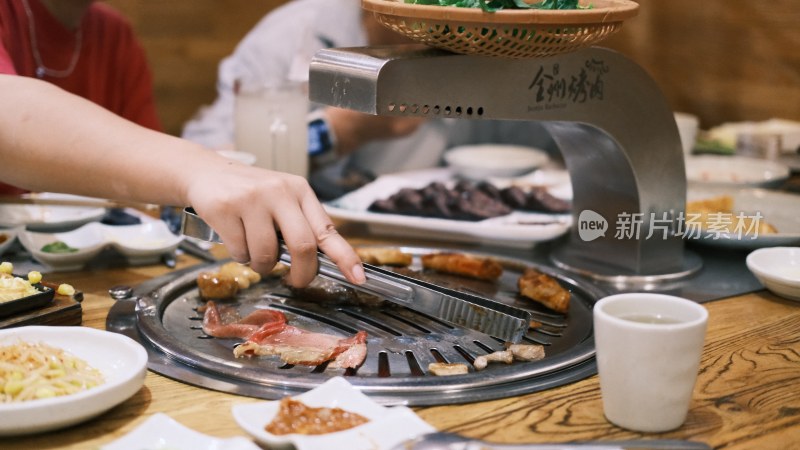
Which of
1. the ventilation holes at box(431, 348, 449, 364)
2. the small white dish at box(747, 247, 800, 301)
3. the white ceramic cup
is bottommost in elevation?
the ventilation holes at box(431, 348, 449, 364)

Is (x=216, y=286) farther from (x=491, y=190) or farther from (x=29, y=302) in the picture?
(x=491, y=190)

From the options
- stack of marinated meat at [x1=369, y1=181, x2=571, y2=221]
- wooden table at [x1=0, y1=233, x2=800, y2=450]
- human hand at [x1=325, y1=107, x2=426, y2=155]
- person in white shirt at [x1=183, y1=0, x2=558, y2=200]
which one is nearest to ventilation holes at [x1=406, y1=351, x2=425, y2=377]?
wooden table at [x1=0, y1=233, x2=800, y2=450]

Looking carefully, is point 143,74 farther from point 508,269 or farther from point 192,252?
point 508,269

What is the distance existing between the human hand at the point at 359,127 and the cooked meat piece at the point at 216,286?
1543 mm

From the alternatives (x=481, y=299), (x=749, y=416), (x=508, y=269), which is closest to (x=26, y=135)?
(x=481, y=299)

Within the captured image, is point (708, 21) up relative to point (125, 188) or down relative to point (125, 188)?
up

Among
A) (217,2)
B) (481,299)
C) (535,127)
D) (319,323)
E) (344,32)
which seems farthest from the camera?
(217,2)

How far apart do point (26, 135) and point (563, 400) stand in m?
1.20

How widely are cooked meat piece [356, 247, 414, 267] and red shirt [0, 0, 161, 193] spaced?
1453mm

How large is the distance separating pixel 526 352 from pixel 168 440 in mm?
662

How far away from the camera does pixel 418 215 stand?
2.50m

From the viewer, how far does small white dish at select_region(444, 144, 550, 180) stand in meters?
3.21

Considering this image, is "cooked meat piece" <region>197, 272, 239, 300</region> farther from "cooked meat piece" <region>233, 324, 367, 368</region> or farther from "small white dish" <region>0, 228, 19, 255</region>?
"small white dish" <region>0, 228, 19, 255</region>

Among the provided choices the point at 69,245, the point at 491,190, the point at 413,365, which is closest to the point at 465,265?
the point at 413,365
